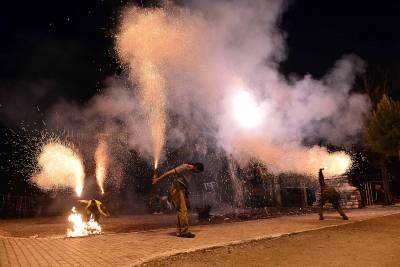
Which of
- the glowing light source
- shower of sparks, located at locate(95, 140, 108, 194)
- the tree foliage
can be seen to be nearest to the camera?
the tree foliage

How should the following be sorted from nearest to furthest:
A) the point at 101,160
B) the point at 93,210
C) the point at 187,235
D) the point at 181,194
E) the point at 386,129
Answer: the point at 187,235 → the point at 181,194 → the point at 93,210 → the point at 386,129 → the point at 101,160

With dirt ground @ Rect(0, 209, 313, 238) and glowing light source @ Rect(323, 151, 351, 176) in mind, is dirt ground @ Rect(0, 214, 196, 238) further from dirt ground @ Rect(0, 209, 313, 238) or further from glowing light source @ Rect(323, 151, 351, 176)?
glowing light source @ Rect(323, 151, 351, 176)

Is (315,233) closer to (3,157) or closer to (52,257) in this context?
(52,257)

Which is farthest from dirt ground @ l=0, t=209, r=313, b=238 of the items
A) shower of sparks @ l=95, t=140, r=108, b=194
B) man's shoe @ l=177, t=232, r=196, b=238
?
shower of sparks @ l=95, t=140, r=108, b=194

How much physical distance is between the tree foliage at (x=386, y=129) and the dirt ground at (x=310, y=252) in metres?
14.2

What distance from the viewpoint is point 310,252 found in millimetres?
5828

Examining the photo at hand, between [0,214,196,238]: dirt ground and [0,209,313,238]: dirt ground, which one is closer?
[0,214,196,238]: dirt ground

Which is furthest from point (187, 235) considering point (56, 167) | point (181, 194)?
point (56, 167)

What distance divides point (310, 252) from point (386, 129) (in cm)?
1757

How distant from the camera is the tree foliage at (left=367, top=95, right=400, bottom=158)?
2010 cm

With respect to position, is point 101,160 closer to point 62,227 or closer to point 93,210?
point 62,227

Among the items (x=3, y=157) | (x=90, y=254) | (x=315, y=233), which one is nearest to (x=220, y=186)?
(x=3, y=157)

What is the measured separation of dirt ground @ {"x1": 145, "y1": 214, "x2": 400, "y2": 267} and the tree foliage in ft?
46.5

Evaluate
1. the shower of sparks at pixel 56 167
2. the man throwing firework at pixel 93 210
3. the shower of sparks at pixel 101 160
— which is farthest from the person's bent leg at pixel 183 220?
the shower of sparks at pixel 101 160
